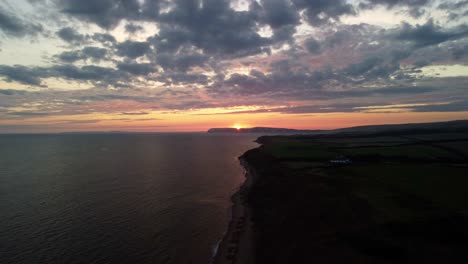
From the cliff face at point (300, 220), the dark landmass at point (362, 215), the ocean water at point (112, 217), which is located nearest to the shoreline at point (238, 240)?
the dark landmass at point (362, 215)

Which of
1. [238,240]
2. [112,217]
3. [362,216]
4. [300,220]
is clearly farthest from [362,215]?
[112,217]

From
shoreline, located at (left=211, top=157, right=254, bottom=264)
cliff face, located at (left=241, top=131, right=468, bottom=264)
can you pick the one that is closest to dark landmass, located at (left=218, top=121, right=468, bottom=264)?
cliff face, located at (left=241, top=131, right=468, bottom=264)

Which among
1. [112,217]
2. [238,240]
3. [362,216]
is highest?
[362,216]

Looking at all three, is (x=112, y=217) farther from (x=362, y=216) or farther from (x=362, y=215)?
(x=362, y=215)

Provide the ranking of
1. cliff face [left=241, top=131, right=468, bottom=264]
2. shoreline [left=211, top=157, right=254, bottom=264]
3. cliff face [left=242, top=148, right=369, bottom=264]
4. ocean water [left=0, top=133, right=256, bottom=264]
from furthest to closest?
ocean water [left=0, top=133, right=256, bottom=264]
shoreline [left=211, top=157, right=254, bottom=264]
cliff face [left=242, top=148, right=369, bottom=264]
cliff face [left=241, top=131, right=468, bottom=264]

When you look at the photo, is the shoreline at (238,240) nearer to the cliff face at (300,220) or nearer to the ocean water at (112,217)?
the cliff face at (300,220)

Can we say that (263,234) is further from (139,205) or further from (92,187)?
(92,187)

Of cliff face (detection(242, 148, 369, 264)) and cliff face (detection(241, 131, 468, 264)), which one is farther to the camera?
cliff face (detection(242, 148, 369, 264))

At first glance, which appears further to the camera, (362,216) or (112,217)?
(112,217)

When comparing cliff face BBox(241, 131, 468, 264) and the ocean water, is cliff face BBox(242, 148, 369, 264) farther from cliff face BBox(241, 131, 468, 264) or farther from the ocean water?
the ocean water
